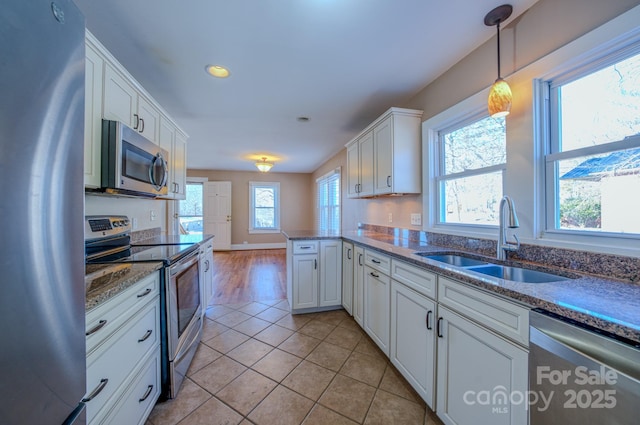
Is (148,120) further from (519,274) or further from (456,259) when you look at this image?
(519,274)

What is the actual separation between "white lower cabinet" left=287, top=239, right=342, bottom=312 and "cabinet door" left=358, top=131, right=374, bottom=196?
71 cm

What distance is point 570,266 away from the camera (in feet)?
4.10

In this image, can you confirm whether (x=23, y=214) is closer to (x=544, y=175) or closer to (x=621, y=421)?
(x=621, y=421)

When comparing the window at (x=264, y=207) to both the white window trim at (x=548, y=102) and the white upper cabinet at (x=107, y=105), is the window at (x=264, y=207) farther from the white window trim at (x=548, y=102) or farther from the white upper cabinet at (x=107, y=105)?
the white window trim at (x=548, y=102)

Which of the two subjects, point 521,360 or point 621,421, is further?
point 521,360

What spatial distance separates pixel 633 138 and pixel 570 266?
64 cm

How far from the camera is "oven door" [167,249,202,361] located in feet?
5.08

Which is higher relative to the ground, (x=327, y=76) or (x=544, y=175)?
(x=327, y=76)

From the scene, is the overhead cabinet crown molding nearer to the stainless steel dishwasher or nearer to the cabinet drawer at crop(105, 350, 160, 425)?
the stainless steel dishwasher

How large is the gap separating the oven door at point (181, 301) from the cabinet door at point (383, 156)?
75.4 inches

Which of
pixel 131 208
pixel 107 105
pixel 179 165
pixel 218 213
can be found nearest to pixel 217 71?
pixel 107 105

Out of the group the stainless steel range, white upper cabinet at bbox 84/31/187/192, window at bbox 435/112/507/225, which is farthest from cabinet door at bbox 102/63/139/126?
window at bbox 435/112/507/225

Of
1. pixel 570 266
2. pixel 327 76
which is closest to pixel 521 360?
pixel 570 266

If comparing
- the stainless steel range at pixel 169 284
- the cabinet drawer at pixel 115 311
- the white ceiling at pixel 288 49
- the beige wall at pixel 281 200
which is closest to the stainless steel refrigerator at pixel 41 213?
the cabinet drawer at pixel 115 311
